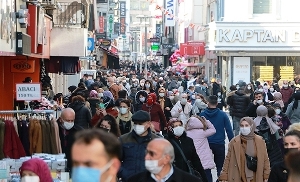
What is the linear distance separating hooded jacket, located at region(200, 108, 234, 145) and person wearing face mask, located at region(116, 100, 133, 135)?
143 cm

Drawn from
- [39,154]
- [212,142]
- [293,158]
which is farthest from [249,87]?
[293,158]

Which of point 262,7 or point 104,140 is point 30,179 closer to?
point 104,140

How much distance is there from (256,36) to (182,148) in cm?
3124

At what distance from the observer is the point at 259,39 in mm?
42000

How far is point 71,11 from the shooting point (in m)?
26.8

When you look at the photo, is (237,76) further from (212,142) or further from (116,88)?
(212,142)

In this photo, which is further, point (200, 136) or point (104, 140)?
point (200, 136)

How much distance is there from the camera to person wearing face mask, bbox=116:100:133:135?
1480 cm

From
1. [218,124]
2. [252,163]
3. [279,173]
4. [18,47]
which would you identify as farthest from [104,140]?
[18,47]

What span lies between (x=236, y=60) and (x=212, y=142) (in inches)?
1083

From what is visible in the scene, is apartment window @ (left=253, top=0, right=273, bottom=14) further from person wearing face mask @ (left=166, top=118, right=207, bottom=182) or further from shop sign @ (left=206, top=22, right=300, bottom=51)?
person wearing face mask @ (left=166, top=118, right=207, bottom=182)

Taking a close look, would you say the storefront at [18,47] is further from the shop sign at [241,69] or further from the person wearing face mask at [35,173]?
the shop sign at [241,69]

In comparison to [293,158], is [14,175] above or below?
below

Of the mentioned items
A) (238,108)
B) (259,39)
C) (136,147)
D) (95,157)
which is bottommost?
(238,108)
